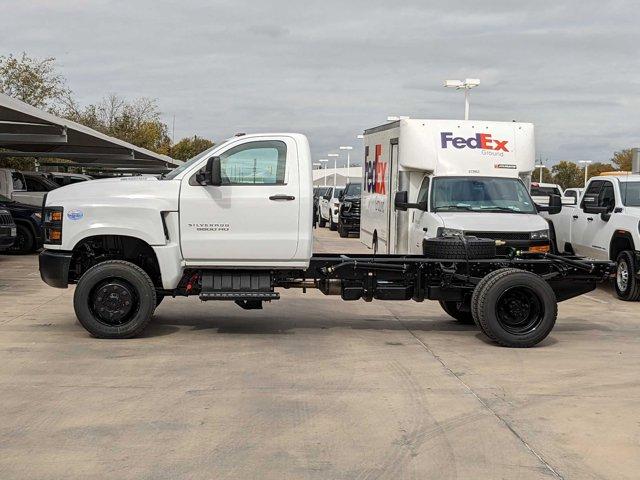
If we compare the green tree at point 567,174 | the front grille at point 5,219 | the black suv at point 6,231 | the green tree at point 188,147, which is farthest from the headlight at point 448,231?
the green tree at point 567,174

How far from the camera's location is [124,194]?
9422 millimetres

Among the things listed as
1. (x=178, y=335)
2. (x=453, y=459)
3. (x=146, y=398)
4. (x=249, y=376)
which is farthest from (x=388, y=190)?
(x=453, y=459)

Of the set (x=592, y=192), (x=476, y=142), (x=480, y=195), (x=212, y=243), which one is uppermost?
(x=476, y=142)

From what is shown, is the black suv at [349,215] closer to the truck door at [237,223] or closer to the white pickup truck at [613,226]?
the white pickup truck at [613,226]

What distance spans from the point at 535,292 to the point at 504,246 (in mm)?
1841

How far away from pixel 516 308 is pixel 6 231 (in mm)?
11888

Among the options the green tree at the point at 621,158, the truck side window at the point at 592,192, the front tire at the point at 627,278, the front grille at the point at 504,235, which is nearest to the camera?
the front grille at the point at 504,235

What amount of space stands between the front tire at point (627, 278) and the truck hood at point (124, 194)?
848cm

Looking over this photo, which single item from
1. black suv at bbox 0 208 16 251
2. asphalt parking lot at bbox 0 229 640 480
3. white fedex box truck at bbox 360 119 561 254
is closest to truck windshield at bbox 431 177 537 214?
white fedex box truck at bbox 360 119 561 254

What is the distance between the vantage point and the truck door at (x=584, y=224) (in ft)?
52.4

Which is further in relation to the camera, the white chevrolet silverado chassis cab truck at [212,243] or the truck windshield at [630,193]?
the truck windshield at [630,193]

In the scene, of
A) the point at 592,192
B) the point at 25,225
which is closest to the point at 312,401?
the point at 592,192

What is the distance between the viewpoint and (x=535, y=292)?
31.2 feet

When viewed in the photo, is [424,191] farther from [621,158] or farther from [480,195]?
[621,158]
